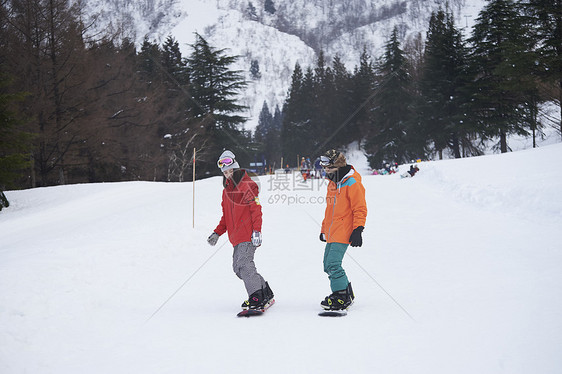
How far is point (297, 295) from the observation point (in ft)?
21.1

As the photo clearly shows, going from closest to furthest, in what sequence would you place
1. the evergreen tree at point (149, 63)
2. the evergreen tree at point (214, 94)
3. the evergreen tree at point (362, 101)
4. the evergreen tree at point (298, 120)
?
the evergreen tree at point (214, 94), the evergreen tree at point (149, 63), the evergreen tree at point (362, 101), the evergreen tree at point (298, 120)

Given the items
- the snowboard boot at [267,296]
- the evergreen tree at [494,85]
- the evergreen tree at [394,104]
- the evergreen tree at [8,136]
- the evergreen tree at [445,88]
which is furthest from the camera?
the evergreen tree at [394,104]

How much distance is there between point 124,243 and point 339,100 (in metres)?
58.6

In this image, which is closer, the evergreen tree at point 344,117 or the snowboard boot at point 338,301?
the snowboard boot at point 338,301

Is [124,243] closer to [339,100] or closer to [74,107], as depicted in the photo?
[74,107]

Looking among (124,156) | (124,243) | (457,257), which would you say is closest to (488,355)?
(457,257)

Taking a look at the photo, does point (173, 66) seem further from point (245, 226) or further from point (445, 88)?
point (245, 226)

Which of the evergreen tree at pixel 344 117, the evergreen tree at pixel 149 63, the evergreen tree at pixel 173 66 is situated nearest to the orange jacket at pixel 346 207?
the evergreen tree at pixel 173 66

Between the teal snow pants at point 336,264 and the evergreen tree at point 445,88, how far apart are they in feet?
108

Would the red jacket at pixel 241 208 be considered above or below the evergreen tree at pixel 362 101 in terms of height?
below

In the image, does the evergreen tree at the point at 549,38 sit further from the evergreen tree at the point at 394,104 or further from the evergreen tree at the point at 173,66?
the evergreen tree at the point at 173,66

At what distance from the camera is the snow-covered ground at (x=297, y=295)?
4.11 m

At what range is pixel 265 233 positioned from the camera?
38.8 feet

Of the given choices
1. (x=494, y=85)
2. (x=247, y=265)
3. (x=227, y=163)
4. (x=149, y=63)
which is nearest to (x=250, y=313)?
(x=247, y=265)
